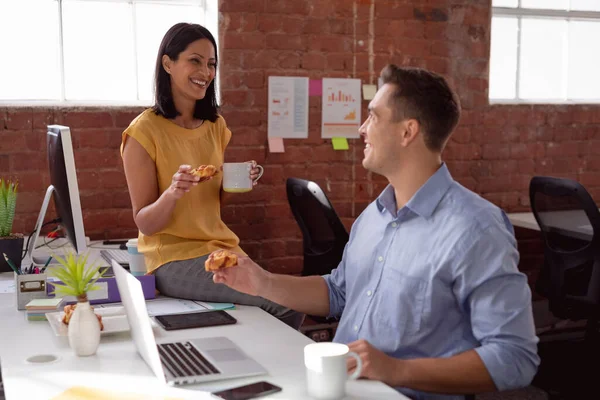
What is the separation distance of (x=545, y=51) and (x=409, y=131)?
293cm

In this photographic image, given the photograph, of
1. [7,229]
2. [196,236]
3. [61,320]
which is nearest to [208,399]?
[61,320]

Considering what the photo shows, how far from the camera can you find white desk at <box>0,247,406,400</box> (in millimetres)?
1326

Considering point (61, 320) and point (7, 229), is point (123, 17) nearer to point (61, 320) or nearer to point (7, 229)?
point (7, 229)

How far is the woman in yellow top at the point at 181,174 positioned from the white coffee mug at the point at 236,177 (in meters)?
0.04

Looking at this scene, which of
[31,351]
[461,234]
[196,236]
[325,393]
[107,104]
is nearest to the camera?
[325,393]

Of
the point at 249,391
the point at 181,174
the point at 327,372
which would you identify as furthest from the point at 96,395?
the point at 181,174

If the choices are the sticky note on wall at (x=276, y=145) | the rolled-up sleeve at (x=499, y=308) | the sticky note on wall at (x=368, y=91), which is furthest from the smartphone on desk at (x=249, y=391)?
the sticky note on wall at (x=368, y=91)

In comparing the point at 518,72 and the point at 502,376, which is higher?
the point at 518,72

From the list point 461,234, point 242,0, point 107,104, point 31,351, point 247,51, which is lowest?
point 31,351

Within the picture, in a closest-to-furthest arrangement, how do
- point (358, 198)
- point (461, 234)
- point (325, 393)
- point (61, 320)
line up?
point (325, 393) → point (461, 234) → point (61, 320) → point (358, 198)

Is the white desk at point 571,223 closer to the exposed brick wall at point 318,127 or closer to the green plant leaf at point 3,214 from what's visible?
the exposed brick wall at point 318,127

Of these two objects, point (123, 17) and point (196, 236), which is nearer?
point (196, 236)

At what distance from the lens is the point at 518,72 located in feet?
13.7

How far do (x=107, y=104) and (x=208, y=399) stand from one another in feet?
7.80
